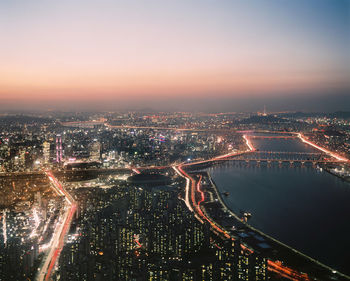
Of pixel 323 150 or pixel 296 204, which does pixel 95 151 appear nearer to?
pixel 296 204

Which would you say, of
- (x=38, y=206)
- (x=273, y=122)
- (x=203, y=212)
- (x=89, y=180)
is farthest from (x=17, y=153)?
(x=273, y=122)

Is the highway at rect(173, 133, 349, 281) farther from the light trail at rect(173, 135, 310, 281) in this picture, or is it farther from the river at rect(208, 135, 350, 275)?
the river at rect(208, 135, 350, 275)

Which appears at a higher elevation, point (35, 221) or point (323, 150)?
point (323, 150)

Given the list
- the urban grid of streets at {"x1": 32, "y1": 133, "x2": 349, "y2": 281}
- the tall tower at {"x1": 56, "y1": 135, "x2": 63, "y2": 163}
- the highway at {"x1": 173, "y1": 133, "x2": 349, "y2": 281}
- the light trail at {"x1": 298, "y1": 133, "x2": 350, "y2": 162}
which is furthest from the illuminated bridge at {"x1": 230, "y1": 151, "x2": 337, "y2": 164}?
the tall tower at {"x1": 56, "y1": 135, "x2": 63, "y2": 163}

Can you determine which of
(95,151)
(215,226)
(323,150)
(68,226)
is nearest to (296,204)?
(215,226)

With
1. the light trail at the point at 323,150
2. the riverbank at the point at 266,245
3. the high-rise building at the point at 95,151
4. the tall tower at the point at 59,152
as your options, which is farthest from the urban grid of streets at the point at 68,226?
the light trail at the point at 323,150
